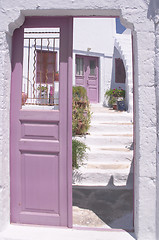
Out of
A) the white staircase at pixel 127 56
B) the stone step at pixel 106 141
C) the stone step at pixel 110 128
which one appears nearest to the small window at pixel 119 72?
the white staircase at pixel 127 56

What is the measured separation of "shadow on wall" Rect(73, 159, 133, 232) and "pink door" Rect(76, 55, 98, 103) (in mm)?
6253

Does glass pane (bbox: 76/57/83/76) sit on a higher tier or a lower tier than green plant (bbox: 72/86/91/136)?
higher

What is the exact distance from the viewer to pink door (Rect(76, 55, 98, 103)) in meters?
9.94

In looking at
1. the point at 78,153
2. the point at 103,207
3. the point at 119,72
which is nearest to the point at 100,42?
the point at 119,72

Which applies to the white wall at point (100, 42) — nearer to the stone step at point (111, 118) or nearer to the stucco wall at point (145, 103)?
the stone step at point (111, 118)

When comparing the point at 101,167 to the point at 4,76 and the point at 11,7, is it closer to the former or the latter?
the point at 4,76

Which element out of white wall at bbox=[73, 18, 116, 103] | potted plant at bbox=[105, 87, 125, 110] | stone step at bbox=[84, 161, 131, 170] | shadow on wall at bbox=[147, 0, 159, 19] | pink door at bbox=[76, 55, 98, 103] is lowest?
stone step at bbox=[84, 161, 131, 170]

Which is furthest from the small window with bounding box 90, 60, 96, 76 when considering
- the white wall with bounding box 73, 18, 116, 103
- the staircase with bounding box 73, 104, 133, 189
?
the staircase with bounding box 73, 104, 133, 189

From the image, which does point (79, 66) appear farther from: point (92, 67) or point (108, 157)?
point (108, 157)

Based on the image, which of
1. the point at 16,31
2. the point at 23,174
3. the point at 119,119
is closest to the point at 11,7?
the point at 16,31

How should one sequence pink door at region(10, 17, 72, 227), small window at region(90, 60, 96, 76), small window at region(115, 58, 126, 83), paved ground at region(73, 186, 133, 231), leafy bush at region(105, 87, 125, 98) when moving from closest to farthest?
pink door at region(10, 17, 72, 227), paved ground at region(73, 186, 133, 231), leafy bush at region(105, 87, 125, 98), small window at region(90, 60, 96, 76), small window at region(115, 58, 126, 83)

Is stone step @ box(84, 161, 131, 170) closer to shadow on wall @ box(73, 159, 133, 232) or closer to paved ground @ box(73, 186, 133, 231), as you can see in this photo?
shadow on wall @ box(73, 159, 133, 232)

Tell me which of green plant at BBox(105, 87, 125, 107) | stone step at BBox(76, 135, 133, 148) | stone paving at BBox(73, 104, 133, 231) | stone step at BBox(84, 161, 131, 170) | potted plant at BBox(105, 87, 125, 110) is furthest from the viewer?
green plant at BBox(105, 87, 125, 107)

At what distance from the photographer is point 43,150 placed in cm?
273
